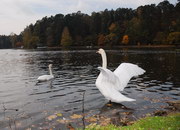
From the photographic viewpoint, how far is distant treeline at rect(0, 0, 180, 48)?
10575 cm

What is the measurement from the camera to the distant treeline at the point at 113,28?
105750mm

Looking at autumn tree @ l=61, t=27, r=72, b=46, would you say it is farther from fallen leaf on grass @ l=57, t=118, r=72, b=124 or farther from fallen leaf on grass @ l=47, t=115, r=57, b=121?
fallen leaf on grass @ l=57, t=118, r=72, b=124

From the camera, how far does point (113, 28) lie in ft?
398

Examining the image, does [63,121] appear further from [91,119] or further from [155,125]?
[155,125]

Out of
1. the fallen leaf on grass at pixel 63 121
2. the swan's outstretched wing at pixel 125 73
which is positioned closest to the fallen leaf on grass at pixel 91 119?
the fallen leaf on grass at pixel 63 121

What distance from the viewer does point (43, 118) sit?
433 inches

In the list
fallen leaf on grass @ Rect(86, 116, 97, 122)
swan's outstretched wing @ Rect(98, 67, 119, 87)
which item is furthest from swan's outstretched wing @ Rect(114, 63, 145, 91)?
fallen leaf on grass @ Rect(86, 116, 97, 122)

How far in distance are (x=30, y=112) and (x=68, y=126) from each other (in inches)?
114

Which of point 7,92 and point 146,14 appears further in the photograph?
point 146,14

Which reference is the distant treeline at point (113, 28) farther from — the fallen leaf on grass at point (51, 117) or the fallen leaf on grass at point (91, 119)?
the fallen leaf on grass at point (51, 117)

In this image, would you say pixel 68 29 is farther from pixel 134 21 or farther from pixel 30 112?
pixel 30 112

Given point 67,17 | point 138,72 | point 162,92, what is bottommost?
point 162,92

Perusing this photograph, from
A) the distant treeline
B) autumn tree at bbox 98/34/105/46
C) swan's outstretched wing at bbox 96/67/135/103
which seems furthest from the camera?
autumn tree at bbox 98/34/105/46

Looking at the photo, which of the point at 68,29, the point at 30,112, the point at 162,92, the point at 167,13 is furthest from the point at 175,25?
the point at 30,112
